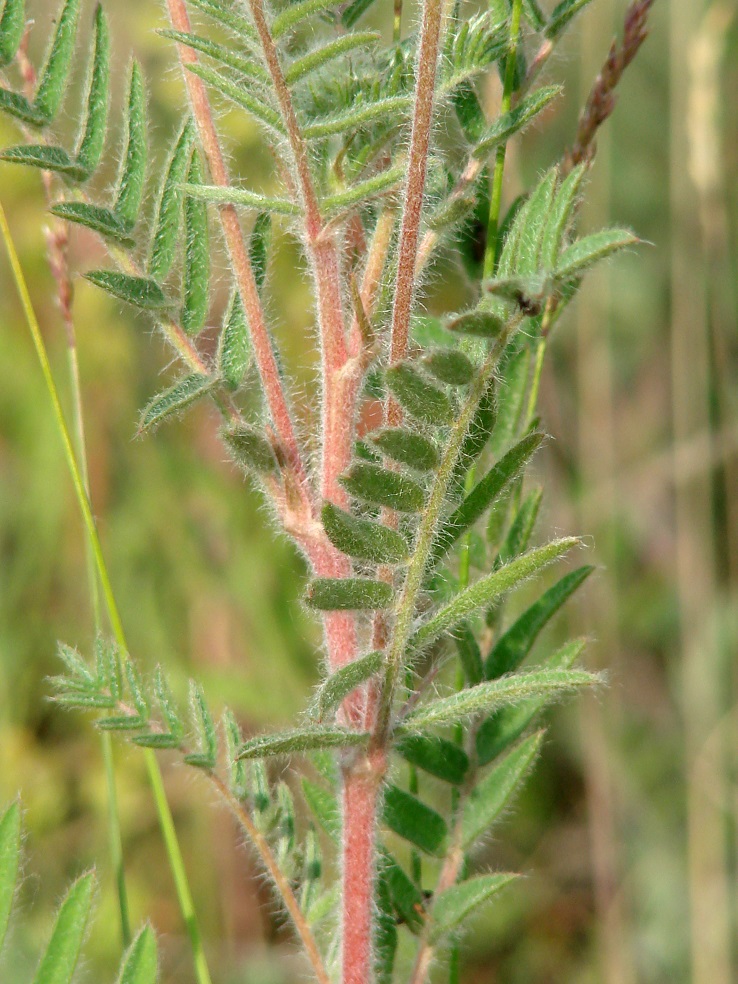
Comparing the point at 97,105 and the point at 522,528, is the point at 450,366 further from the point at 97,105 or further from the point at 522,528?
the point at 97,105

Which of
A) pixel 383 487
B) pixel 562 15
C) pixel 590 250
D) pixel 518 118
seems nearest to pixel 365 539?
pixel 383 487

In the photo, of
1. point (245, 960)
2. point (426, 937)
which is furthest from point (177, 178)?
point (245, 960)

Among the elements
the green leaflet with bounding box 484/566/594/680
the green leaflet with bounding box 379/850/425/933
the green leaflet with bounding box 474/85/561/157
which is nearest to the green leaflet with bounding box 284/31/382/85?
the green leaflet with bounding box 474/85/561/157

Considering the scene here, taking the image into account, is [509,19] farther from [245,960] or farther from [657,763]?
[657,763]

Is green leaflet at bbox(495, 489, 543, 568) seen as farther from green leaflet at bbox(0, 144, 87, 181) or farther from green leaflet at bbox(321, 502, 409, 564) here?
green leaflet at bbox(0, 144, 87, 181)

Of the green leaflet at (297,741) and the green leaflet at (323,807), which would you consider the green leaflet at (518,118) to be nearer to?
the green leaflet at (297,741)
